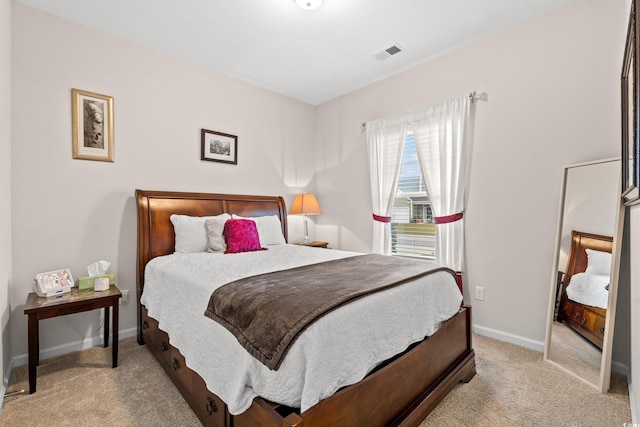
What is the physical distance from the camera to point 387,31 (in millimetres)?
2684

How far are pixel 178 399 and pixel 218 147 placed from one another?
249 centimetres

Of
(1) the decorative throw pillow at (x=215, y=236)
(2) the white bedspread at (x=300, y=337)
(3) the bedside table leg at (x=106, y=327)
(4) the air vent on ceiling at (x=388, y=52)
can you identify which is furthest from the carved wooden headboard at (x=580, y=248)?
(3) the bedside table leg at (x=106, y=327)

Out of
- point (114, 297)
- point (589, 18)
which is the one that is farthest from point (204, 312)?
point (589, 18)

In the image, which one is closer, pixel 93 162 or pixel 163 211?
pixel 93 162

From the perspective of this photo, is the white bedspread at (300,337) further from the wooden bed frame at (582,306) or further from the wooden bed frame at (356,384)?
the wooden bed frame at (582,306)

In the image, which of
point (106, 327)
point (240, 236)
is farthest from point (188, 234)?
point (106, 327)

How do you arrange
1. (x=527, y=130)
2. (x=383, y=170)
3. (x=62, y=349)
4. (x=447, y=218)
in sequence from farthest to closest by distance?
(x=383, y=170) < (x=447, y=218) < (x=527, y=130) < (x=62, y=349)

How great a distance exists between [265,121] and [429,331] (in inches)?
125

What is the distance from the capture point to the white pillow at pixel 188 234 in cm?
273

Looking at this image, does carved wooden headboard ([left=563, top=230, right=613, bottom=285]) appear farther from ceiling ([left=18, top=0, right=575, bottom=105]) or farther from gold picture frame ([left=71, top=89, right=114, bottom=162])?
gold picture frame ([left=71, top=89, right=114, bottom=162])

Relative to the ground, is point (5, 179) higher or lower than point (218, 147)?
lower

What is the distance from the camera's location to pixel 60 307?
6.55 feet

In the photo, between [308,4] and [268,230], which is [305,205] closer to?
[268,230]

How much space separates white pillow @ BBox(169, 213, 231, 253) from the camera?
2.73 meters
